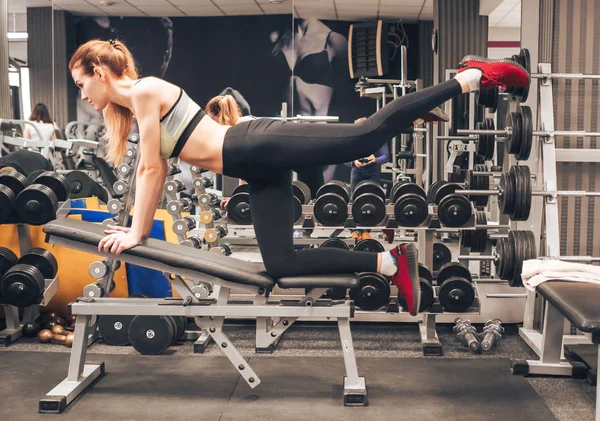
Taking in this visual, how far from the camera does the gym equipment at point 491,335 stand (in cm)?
332

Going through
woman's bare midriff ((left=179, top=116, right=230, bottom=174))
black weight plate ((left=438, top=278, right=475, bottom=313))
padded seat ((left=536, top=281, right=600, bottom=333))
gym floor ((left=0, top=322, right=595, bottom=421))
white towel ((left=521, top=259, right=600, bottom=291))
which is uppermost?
woman's bare midriff ((left=179, top=116, right=230, bottom=174))

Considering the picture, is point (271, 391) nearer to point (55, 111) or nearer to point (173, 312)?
point (173, 312)

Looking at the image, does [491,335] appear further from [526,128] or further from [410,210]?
[526,128]

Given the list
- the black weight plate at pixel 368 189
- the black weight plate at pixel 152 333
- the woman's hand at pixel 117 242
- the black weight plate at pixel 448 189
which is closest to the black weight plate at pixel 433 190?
the black weight plate at pixel 448 189

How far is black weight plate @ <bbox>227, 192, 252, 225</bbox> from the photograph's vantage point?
3713mm

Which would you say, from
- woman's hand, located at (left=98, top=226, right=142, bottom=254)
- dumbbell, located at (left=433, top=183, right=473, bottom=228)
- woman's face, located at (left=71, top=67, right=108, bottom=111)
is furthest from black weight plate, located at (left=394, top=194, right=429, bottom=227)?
woman's face, located at (left=71, top=67, right=108, bottom=111)

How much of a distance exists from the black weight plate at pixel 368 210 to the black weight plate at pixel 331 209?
0.07m

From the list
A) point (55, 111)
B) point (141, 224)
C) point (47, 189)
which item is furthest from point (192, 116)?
point (55, 111)

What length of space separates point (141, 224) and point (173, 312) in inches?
16.8

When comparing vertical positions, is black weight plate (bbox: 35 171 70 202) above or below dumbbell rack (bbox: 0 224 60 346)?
above

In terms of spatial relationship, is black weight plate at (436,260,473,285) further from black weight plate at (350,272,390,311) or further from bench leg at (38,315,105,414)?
bench leg at (38,315,105,414)

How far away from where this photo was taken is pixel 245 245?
A: 17.2 feet

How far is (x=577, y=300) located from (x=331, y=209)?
1618 mm

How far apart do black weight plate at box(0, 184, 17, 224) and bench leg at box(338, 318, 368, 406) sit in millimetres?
2050
